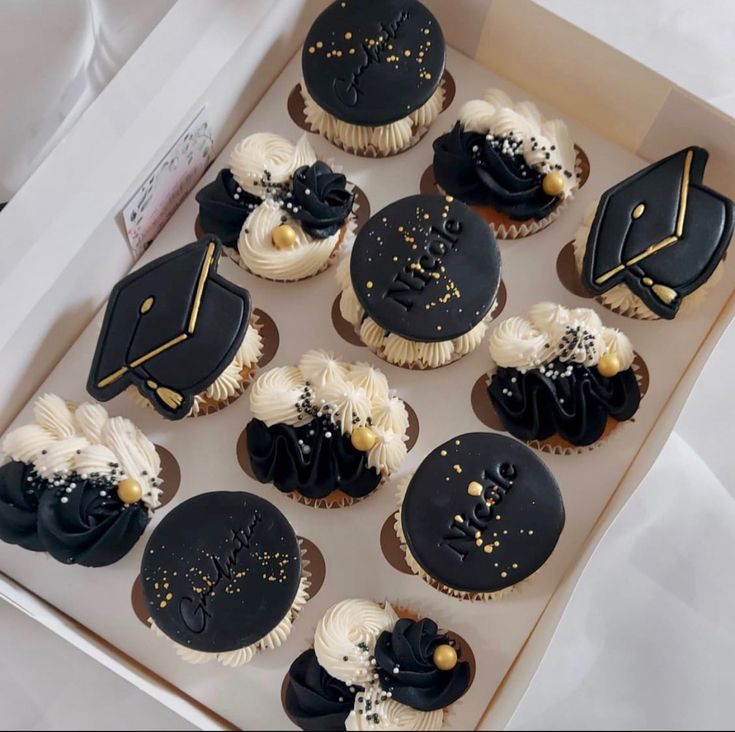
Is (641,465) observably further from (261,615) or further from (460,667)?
(261,615)

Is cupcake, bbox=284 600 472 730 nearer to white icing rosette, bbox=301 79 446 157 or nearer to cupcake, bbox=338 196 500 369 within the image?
cupcake, bbox=338 196 500 369

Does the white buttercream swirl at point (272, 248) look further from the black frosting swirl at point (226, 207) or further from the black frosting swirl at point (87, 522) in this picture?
the black frosting swirl at point (87, 522)

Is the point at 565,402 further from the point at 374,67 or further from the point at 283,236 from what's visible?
the point at 374,67

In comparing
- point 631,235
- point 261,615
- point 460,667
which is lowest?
point 261,615

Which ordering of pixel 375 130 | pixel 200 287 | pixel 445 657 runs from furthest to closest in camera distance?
pixel 375 130
pixel 200 287
pixel 445 657

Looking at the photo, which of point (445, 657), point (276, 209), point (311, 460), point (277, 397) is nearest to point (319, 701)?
point (445, 657)

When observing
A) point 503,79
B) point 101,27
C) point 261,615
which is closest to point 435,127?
point 503,79
